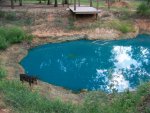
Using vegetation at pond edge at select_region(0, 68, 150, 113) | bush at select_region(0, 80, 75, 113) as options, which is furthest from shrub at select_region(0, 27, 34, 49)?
bush at select_region(0, 80, 75, 113)

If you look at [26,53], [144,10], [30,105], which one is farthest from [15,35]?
[30,105]

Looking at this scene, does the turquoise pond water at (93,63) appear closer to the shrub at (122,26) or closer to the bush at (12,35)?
the shrub at (122,26)

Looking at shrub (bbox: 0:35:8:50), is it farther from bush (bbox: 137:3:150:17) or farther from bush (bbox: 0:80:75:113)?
bush (bbox: 137:3:150:17)

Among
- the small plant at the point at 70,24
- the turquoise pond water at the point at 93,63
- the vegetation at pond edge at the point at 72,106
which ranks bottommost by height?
the turquoise pond water at the point at 93,63

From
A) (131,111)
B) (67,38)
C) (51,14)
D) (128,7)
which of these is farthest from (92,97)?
(128,7)

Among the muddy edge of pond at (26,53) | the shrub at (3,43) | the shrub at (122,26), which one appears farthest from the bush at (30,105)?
the shrub at (122,26)

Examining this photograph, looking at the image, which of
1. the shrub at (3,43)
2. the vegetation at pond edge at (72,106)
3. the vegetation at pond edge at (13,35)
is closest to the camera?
the vegetation at pond edge at (72,106)

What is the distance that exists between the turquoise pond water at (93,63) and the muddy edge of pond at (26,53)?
723mm

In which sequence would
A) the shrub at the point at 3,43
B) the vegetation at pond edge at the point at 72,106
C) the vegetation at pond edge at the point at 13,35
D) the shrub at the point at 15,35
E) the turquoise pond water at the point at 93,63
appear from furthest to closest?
the shrub at the point at 15,35 → the vegetation at pond edge at the point at 13,35 → the shrub at the point at 3,43 → the turquoise pond water at the point at 93,63 → the vegetation at pond edge at the point at 72,106

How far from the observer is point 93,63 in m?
35.2

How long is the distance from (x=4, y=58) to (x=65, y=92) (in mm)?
9592

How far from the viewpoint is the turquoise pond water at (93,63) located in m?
29.5

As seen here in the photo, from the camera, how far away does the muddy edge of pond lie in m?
25.4

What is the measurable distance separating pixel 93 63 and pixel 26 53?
283 inches
